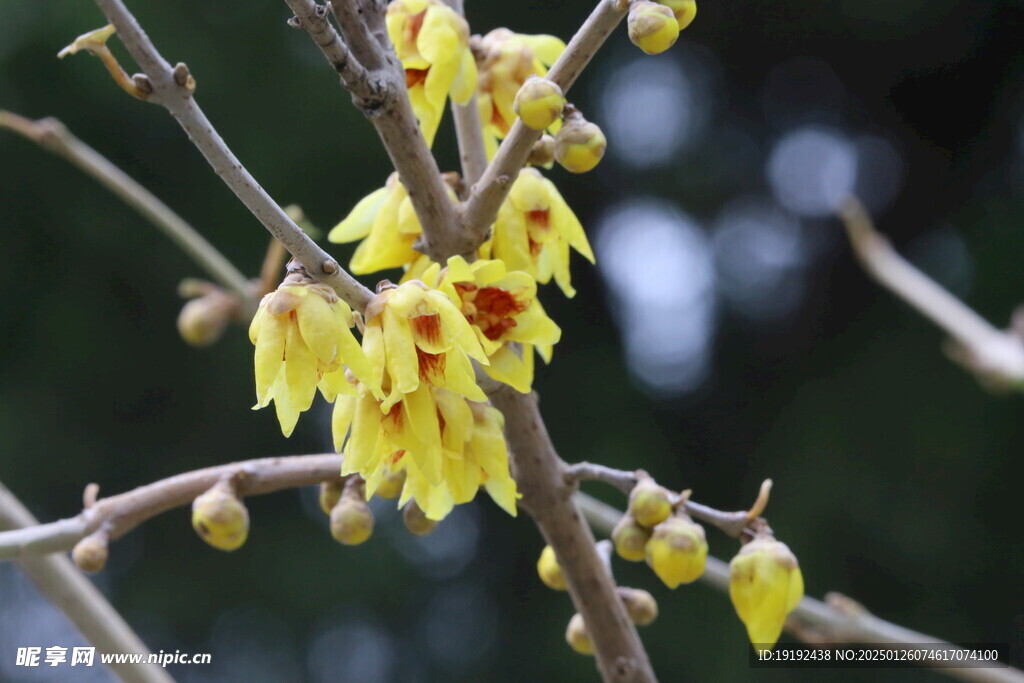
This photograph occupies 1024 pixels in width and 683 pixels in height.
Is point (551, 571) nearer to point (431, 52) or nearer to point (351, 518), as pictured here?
point (351, 518)

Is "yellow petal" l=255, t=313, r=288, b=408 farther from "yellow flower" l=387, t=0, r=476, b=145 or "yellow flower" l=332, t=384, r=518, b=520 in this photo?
"yellow flower" l=387, t=0, r=476, b=145

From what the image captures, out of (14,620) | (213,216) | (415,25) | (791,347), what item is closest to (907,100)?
(791,347)

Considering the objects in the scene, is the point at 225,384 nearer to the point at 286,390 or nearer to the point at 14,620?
the point at 14,620

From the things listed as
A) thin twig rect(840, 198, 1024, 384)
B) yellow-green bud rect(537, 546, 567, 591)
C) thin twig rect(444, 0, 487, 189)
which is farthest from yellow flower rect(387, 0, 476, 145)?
thin twig rect(840, 198, 1024, 384)

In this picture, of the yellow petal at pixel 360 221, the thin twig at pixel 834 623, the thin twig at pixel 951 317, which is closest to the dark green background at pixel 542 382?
the thin twig at pixel 951 317

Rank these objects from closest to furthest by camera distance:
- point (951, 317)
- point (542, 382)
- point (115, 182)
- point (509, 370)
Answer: point (509, 370) < point (115, 182) < point (951, 317) < point (542, 382)

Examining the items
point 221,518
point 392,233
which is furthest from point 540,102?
point 221,518
